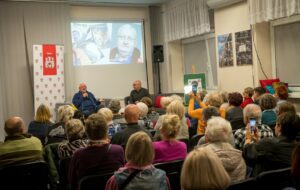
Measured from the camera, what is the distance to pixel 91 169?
8.97 feet

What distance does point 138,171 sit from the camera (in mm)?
2121

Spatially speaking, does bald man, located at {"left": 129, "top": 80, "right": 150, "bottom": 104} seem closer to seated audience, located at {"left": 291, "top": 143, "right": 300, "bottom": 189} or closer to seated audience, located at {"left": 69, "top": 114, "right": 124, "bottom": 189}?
seated audience, located at {"left": 69, "top": 114, "right": 124, "bottom": 189}

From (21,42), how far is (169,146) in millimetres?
6115

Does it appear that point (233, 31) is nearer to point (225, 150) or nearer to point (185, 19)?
point (185, 19)

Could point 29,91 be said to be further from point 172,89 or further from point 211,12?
point 211,12

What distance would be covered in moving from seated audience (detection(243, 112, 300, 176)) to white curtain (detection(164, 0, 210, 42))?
17.7 feet

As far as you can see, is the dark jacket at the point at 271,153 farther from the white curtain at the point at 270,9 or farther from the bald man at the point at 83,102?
the bald man at the point at 83,102

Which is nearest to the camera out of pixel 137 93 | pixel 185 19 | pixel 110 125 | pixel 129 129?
pixel 129 129

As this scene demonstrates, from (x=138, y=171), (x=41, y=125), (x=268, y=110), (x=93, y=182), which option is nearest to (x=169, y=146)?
(x=93, y=182)

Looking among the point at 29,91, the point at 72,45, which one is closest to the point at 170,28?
the point at 72,45

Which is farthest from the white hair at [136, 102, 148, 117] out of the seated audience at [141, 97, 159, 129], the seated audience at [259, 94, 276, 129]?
the seated audience at [259, 94, 276, 129]

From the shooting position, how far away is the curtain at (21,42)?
25.6ft

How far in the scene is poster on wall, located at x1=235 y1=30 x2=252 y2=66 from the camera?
22.0 ft

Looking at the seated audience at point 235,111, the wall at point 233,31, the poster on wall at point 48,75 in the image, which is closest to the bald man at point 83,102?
the poster on wall at point 48,75
